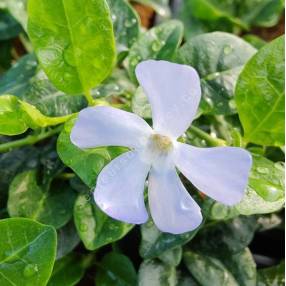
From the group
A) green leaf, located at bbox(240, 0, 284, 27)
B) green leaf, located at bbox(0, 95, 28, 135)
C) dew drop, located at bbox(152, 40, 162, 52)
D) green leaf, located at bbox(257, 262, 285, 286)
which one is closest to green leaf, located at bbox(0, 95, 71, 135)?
green leaf, located at bbox(0, 95, 28, 135)

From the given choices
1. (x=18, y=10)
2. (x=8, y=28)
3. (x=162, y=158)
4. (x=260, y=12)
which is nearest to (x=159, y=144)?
(x=162, y=158)

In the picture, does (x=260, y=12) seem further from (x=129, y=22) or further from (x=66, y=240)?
(x=66, y=240)

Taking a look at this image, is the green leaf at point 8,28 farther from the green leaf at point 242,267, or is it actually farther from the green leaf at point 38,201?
the green leaf at point 242,267

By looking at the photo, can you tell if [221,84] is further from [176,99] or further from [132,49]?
[176,99]

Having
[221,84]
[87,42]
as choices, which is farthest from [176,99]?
[221,84]

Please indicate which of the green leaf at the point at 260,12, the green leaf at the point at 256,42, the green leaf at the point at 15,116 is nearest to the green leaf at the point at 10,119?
the green leaf at the point at 15,116

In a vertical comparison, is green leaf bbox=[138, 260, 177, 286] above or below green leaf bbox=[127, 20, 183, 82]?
below

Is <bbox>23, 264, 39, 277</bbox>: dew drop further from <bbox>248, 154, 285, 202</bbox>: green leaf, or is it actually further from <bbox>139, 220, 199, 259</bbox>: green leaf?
<bbox>248, 154, 285, 202</bbox>: green leaf

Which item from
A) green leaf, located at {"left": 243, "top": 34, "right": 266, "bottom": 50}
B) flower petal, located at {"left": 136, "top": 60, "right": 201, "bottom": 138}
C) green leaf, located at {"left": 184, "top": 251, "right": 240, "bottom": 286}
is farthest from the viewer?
green leaf, located at {"left": 243, "top": 34, "right": 266, "bottom": 50}
